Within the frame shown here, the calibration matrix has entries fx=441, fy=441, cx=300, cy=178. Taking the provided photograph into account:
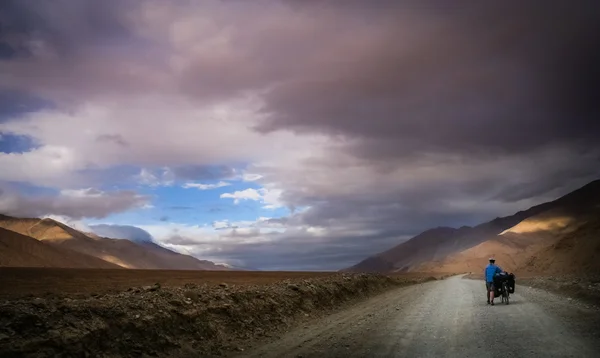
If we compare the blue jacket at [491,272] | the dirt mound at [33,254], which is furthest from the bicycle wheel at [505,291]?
the dirt mound at [33,254]

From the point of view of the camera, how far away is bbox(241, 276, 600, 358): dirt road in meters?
11.4

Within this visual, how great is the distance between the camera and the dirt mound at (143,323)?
32.9 feet

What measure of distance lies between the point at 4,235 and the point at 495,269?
8128 inches

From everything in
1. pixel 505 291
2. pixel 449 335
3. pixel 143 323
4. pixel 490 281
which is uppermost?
pixel 490 281

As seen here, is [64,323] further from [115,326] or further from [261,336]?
[261,336]

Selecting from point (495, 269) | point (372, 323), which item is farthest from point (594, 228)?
point (372, 323)

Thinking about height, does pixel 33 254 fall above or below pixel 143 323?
above

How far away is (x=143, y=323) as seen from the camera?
12.3 meters

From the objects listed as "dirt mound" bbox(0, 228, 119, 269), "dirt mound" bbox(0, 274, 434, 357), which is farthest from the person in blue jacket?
"dirt mound" bbox(0, 228, 119, 269)

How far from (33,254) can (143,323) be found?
184986 millimetres

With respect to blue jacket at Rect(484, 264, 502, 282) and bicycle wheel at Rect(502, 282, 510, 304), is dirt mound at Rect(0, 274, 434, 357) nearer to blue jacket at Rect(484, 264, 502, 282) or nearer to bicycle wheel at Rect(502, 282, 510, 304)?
blue jacket at Rect(484, 264, 502, 282)

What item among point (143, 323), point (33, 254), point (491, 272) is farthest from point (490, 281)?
point (33, 254)

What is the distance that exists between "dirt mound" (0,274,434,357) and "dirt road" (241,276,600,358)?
1.78m

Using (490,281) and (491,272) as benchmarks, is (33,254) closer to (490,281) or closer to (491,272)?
(491,272)
